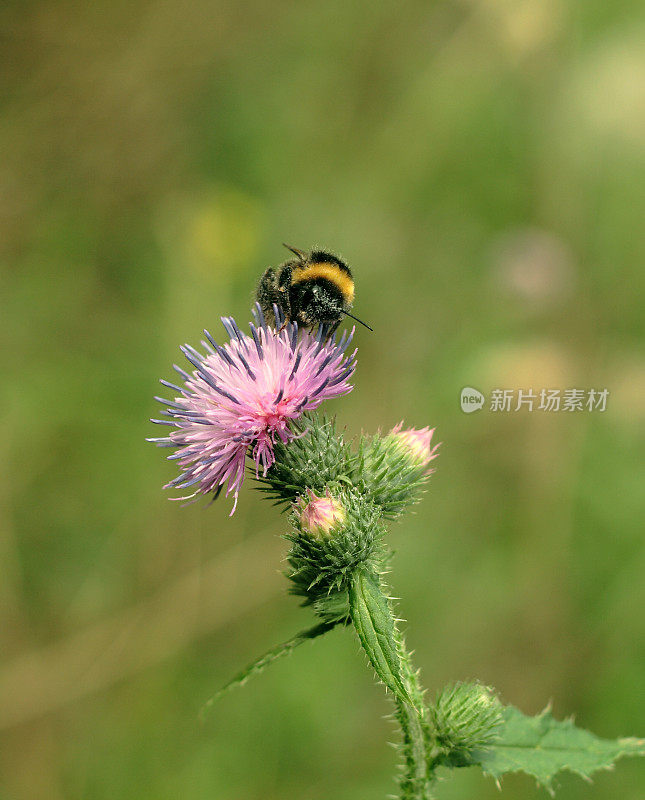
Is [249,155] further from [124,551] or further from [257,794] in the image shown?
[257,794]

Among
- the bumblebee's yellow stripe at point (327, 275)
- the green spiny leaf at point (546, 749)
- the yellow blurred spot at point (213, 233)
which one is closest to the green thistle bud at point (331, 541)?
the green spiny leaf at point (546, 749)

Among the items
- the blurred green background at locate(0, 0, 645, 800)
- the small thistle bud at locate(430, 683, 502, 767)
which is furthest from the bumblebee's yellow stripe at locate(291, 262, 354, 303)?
the blurred green background at locate(0, 0, 645, 800)

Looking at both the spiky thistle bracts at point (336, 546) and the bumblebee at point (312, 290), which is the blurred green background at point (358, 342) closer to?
the bumblebee at point (312, 290)

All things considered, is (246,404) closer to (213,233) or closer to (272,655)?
(272,655)

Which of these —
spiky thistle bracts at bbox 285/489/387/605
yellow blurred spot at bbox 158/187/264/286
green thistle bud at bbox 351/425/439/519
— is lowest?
spiky thistle bracts at bbox 285/489/387/605

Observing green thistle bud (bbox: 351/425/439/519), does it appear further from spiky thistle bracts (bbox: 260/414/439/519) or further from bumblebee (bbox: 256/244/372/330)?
bumblebee (bbox: 256/244/372/330)

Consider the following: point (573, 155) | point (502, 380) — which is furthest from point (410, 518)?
point (573, 155)
